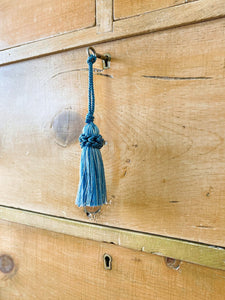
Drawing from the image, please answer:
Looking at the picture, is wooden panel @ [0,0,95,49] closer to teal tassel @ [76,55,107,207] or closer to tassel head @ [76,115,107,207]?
teal tassel @ [76,55,107,207]

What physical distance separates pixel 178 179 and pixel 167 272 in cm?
16

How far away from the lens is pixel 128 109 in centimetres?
44

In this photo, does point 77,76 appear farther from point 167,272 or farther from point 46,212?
point 167,272

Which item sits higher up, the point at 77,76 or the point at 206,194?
the point at 77,76

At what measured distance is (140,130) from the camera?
1.43ft

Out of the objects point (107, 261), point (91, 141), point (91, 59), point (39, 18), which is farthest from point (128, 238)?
point (39, 18)

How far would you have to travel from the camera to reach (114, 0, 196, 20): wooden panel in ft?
1.32

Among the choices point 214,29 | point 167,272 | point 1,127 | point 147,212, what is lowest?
point 167,272

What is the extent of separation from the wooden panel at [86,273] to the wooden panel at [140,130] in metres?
0.06

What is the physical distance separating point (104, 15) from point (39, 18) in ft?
Answer: 0.51

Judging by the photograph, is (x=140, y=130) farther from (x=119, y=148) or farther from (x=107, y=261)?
(x=107, y=261)

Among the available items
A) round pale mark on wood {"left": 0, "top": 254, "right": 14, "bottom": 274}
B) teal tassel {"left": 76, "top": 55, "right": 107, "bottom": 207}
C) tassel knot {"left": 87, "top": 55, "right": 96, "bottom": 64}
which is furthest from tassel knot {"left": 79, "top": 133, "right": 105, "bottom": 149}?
round pale mark on wood {"left": 0, "top": 254, "right": 14, "bottom": 274}

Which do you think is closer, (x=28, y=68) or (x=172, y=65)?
(x=172, y=65)

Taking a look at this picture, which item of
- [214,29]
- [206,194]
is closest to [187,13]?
[214,29]
